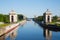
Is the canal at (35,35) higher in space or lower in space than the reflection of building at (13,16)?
lower

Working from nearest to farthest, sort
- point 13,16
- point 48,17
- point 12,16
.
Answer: point 48,17 → point 13,16 → point 12,16

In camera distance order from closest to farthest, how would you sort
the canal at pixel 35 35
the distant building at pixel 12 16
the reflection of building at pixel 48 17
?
the canal at pixel 35 35, the reflection of building at pixel 48 17, the distant building at pixel 12 16

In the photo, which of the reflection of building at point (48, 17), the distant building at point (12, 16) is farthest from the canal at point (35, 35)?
the distant building at point (12, 16)

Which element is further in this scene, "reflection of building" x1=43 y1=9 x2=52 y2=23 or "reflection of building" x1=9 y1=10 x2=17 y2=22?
"reflection of building" x1=9 y1=10 x2=17 y2=22

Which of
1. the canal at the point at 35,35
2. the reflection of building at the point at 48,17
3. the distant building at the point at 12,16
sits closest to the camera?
the canal at the point at 35,35

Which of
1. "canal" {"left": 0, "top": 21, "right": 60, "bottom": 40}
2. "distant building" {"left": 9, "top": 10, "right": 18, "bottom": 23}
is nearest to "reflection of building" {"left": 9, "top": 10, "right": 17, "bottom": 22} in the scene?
"distant building" {"left": 9, "top": 10, "right": 18, "bottom": 23}

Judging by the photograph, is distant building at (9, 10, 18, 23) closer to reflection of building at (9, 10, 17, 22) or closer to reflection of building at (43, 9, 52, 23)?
reflection of building at (9, 10, 17, 22)

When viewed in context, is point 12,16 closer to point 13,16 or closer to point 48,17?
point 13,16

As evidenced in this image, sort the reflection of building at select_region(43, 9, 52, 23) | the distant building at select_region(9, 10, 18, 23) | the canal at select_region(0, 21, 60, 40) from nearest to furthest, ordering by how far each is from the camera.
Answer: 1. the canal at select_region(0, 21, 60, 40)
2. the reflection of building at select_region(43, 9, 52, 23)
3. the distant building at select_region(9, 10, 18, 23)

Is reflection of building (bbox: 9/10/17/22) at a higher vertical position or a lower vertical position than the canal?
higher

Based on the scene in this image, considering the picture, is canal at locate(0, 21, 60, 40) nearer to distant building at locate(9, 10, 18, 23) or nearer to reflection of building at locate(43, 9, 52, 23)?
reflection of building at locate(43, 9, 52, 23)

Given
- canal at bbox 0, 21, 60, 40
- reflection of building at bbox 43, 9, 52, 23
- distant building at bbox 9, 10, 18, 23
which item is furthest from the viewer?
distant building at bbox 9, 10, 18, 23

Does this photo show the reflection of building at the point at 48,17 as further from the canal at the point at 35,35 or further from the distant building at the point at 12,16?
the canal at the point at 35,35

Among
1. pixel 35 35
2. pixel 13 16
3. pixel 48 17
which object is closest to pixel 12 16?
pixel 13 16
